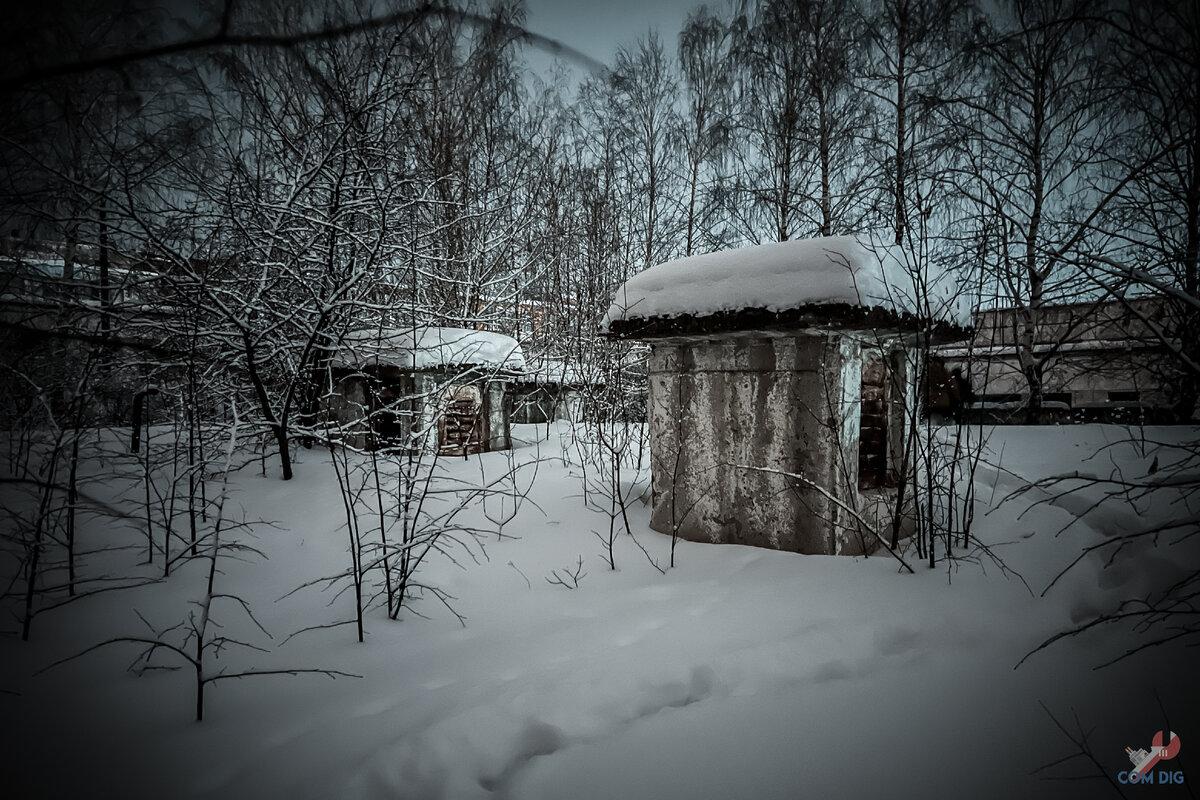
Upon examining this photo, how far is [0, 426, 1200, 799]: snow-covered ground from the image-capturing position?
1439mm

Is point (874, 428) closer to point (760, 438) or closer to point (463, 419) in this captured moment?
point (760, 438)

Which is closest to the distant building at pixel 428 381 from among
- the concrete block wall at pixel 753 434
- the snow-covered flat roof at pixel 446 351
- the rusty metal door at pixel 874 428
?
the snow-covered flat roof at pixel 446 351

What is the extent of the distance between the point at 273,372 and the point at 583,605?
4443 mm

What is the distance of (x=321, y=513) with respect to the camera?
3969 mm

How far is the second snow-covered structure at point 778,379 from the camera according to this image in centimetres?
268

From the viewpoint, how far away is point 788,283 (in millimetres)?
2707

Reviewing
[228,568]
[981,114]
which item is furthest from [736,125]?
[228,568]

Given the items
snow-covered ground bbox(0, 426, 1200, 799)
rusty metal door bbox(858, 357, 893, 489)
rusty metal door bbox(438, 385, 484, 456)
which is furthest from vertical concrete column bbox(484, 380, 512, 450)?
rusty metal door bbox(858, 357, 893, 489)

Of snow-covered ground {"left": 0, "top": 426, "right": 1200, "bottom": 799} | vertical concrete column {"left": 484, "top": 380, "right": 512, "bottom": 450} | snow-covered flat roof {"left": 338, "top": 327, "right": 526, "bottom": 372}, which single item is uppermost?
snow-covered flat roof {"left": 338, "top": 327, "right": 526, "bottom": 372}

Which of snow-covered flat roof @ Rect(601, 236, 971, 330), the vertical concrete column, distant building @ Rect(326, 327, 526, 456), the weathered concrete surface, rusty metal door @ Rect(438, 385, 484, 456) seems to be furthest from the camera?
the vertical concrete column

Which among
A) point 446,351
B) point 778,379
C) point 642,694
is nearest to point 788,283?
point 778,379

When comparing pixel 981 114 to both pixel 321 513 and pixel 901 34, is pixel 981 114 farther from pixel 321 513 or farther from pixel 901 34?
pixel 321 513

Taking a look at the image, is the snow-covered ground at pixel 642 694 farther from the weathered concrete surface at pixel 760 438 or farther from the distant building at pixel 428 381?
the distant building at pixel 428 381

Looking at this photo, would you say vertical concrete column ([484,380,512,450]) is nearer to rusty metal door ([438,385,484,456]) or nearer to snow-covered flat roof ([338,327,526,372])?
rusty metal door ([438,385,484,456])
